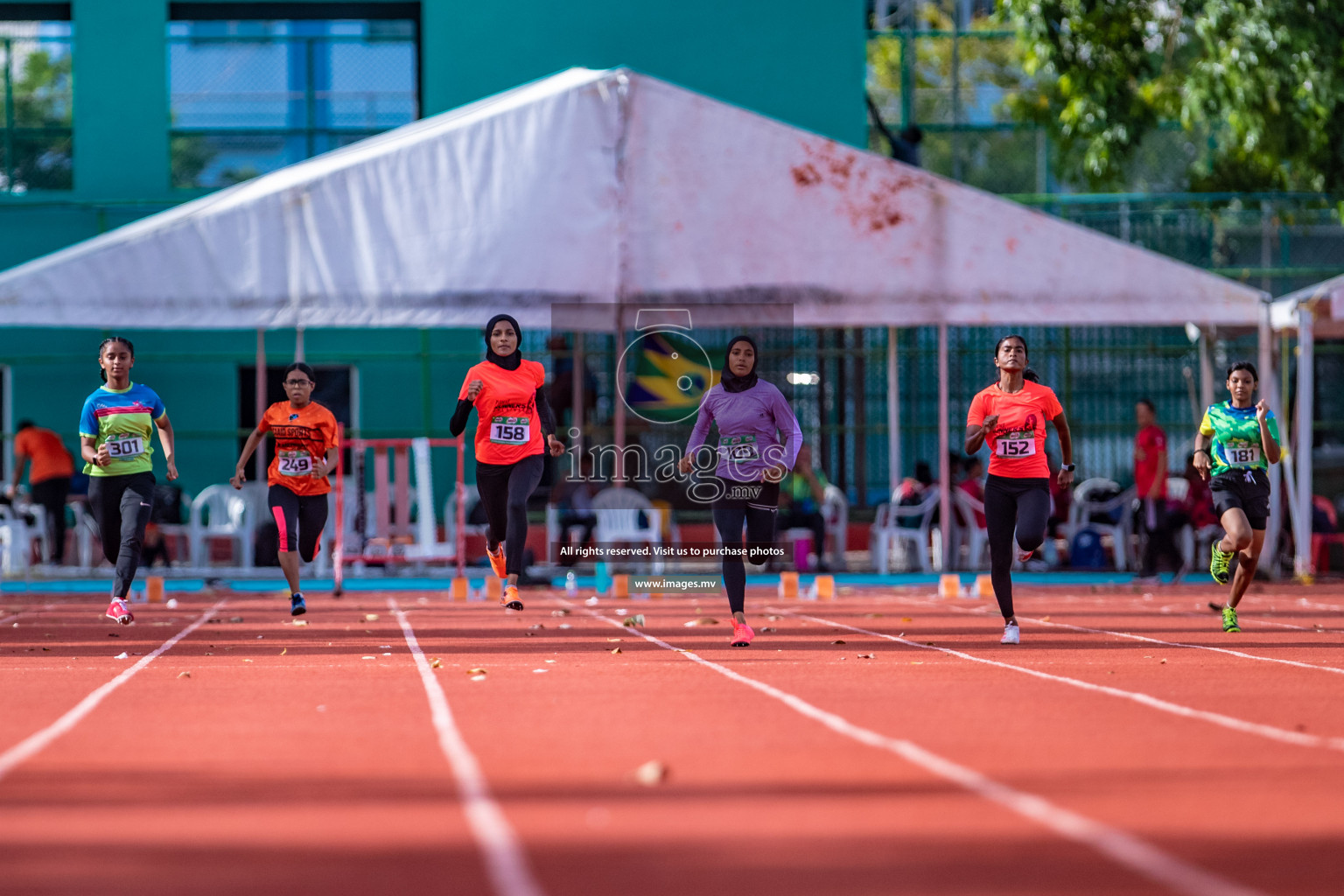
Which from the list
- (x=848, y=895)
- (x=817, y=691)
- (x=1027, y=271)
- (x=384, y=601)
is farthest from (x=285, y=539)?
(x=848, y=895)

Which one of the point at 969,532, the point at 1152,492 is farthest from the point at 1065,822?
the point at 969,532

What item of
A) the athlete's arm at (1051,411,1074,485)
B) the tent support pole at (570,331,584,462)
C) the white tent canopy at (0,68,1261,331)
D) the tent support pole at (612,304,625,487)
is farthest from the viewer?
the tent support pole at (570,331,584,462)

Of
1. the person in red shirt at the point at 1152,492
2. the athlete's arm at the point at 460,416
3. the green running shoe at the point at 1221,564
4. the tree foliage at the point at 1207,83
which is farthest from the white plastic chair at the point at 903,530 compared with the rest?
the athlete's arm at the point at 460,416

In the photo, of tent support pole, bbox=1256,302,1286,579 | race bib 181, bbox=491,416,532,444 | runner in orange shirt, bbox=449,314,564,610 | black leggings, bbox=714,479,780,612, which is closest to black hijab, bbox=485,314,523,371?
runner in orange shirt, bbox=449,314,564,610

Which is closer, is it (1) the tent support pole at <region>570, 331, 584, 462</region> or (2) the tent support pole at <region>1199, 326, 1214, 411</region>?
(2) the tent support pole at <region>1199, 326, 1214, 411</region>

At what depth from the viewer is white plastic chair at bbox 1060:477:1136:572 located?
19.4 meters

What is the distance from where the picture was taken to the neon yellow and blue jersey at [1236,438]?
40.1ft

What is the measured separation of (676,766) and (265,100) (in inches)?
731

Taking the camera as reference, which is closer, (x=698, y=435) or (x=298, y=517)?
(x=698, y=435)

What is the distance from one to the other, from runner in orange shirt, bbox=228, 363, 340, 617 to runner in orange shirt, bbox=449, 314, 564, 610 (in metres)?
1.54

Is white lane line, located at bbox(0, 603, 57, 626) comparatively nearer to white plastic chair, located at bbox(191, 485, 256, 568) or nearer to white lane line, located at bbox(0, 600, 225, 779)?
white plastic chair, located at bbox(191, 485, 256, 568)

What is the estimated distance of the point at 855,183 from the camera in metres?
17.3

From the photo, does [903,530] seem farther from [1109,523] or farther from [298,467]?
[298,467]

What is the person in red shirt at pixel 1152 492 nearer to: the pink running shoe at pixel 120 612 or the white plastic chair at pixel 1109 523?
the white plastic chair at pixel 1109 523
